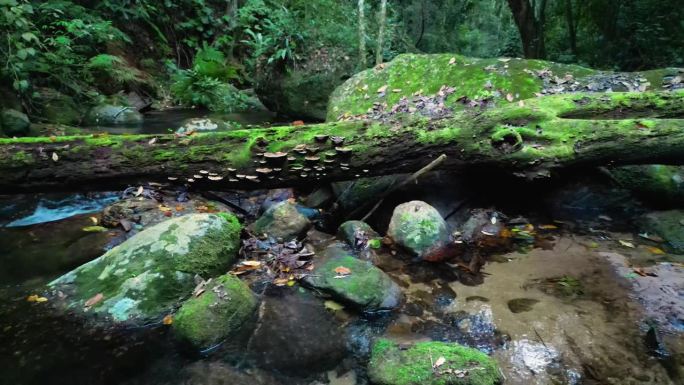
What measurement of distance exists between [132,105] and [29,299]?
915cm

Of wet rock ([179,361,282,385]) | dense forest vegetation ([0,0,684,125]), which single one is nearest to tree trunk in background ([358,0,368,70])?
dense forest vegetation ([0,0,684,125])

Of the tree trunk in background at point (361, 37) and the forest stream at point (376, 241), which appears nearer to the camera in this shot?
the forest stream at point (376, 241)

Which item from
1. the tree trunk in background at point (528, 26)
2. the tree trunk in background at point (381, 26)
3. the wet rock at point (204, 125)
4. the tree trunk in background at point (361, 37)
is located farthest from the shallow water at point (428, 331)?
the tree trunk in background at point (528, 26)

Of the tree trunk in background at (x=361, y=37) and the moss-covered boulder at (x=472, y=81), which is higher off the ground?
the tree trunk in background at (x=361, y=37)

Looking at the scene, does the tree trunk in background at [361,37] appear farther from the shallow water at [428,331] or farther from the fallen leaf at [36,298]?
the fallen leaf at [36,298]

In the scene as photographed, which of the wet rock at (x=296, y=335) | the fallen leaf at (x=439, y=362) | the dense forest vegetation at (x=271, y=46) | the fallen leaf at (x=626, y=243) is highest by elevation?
the dense forest vegetation at (x=271, y=46)

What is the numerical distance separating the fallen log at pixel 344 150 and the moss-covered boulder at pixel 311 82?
5534mm

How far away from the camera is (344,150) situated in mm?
4559

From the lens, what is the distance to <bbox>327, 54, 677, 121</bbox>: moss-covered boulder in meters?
6.28

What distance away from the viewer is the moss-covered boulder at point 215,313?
10.5 feet

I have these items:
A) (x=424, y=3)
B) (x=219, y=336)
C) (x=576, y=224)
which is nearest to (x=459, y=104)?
(x=576, y=224)

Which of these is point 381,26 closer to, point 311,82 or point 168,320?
point 311,82

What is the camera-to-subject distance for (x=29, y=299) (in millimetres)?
3717

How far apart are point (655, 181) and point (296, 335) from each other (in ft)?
14.8
